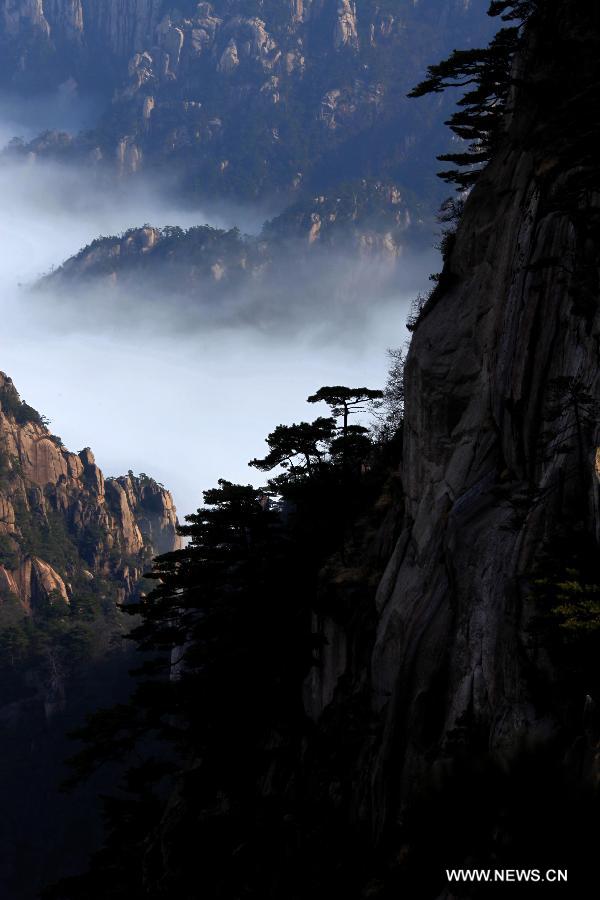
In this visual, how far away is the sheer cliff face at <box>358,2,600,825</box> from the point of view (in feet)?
58.8

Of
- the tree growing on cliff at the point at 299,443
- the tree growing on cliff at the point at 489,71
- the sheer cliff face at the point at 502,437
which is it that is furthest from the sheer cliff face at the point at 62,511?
the sheer cliff face at the point at 502,437

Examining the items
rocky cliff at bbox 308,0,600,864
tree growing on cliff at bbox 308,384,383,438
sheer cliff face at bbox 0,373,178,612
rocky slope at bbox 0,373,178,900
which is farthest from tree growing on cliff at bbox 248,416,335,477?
sheer cliff face at bbox 0,373,178,612

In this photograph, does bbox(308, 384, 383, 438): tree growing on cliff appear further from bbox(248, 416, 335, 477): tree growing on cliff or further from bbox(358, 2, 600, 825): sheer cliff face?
bbox(358, 2, 600, 825): sheer cliff face

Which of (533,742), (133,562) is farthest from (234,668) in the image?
→ (133,562)

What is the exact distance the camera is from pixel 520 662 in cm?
1767

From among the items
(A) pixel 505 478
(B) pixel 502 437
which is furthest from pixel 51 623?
(A) pixel 505 478

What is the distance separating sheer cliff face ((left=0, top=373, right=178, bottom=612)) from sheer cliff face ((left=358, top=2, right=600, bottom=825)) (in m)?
143

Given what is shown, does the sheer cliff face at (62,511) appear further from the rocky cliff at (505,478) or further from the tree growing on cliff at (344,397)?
the rocky cliff at (505,478)

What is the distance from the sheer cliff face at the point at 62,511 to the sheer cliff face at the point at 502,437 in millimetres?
143039

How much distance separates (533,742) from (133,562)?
173032 mm

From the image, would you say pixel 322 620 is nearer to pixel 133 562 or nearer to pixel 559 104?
pixel 559 104

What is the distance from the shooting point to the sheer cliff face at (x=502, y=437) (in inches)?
706

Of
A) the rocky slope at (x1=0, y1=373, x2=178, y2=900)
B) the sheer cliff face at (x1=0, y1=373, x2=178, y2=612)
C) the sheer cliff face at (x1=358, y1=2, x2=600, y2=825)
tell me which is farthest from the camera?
the sheer cliff face at (x1=0, y1=373, x2=178, y2=612)

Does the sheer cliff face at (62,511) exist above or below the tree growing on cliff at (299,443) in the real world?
above
